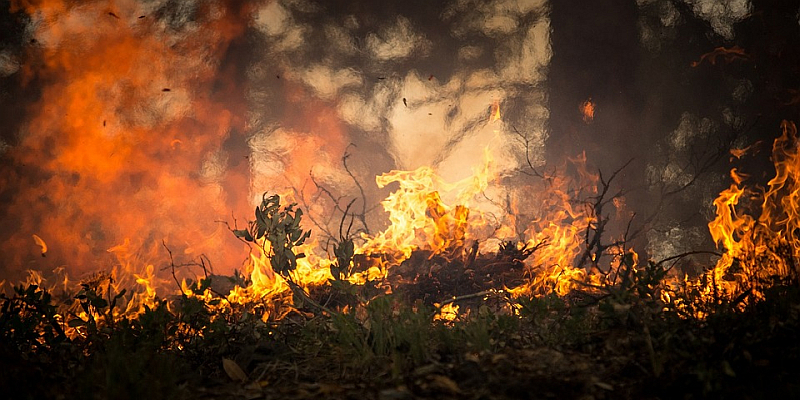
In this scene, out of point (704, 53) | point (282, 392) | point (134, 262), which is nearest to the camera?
point (282, 392)

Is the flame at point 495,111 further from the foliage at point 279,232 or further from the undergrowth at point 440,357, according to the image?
the undergrowth at point 440,357

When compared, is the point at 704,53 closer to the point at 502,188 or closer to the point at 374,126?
the point at 502,188

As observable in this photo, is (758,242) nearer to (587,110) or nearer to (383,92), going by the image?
(587,110)

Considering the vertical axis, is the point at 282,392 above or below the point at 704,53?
below

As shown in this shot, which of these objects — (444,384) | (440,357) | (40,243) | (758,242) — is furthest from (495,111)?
(444,384)

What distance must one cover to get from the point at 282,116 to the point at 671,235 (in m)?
6.86

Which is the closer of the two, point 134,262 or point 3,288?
point 3,288

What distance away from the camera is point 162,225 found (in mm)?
10148

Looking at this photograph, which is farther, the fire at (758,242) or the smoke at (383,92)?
the smoke at (383,92)

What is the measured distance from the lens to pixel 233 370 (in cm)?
312

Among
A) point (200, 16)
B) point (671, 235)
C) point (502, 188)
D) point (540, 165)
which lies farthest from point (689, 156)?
point (200, 16)

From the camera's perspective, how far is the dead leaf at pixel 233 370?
309 centimetres

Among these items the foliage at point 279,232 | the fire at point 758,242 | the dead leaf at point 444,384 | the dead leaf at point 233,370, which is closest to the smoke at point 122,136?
the foliage at point 279,232

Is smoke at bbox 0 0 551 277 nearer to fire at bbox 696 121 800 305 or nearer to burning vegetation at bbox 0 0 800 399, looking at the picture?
burning vegetation at bbox 0 0 800 399
